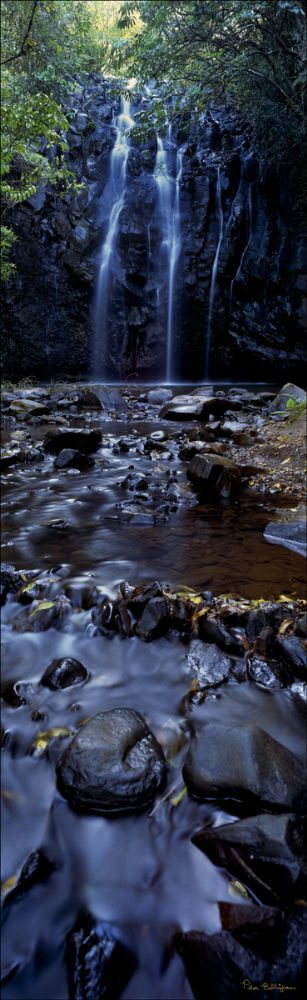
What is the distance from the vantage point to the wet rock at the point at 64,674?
2.34 m

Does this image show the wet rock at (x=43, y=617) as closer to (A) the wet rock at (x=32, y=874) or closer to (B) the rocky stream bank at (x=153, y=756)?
(B) the rocky stream bank at (x=153, y=756)

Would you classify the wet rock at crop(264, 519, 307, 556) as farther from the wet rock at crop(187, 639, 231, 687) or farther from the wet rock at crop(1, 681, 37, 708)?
the wet rock at crop(1, 681, 37, 708)

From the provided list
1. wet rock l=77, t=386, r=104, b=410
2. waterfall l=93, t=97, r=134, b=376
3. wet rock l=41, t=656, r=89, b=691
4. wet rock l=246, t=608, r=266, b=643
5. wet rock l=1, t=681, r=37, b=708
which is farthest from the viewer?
waterfall l=93, t=97, r=134, b=376

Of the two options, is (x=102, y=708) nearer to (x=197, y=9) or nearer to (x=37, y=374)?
(x=197, y=9)

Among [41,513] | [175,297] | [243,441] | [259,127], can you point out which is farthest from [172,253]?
[41,513]

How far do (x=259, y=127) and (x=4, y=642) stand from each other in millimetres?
16293

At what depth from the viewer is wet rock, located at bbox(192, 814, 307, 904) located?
1398mm

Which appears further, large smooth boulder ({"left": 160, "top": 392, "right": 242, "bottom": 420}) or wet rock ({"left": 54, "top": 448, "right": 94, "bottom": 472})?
large smooth boulder ({"left": 160, "top": 392, "right": 242, "bottom": 420})

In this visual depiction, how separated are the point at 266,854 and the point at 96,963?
53cm

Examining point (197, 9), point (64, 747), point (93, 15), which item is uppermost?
point (93, 15)

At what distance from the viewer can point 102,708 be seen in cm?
220

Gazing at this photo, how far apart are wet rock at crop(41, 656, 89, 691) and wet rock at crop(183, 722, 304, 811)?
68 cm

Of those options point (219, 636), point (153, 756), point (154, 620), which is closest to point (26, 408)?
point (154, 620)
